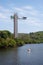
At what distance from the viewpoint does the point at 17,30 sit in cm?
13662

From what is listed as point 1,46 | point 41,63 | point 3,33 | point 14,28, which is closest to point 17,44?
point 3,33

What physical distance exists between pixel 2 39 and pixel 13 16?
43.6 m

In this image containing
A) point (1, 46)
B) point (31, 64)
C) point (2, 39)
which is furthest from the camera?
point (2, 39)

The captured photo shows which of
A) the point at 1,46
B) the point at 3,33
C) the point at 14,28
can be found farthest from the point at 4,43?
the point at 14,28

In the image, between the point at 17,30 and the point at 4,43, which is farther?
the point at 17,30

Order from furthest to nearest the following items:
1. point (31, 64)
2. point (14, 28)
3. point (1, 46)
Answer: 1. point (14, 28)
2. point (1, 46)
3. point (31, 64)

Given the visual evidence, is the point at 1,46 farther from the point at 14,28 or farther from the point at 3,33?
the point at 14,28

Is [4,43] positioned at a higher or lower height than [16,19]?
lower

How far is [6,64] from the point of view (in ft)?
128

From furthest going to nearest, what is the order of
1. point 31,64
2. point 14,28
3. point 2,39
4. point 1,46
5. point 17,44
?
point 14,28 → point 17,44 → point 2,39 → point 1,46 → point 31,64

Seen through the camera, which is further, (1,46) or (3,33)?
(3,33)

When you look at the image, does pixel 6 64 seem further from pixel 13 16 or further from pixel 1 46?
pixel 13 16

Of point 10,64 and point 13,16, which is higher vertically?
point 13,16

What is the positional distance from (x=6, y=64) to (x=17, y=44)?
63.4 meters
